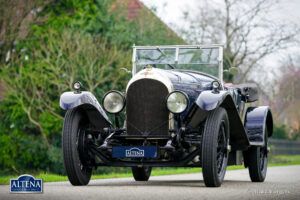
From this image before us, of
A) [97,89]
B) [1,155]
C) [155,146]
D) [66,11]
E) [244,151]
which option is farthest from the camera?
[66,11]

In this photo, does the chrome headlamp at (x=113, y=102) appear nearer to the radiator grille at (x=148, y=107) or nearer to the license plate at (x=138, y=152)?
the radiator grille at (x=148, y=107)

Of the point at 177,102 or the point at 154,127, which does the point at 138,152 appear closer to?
the point at 154,127

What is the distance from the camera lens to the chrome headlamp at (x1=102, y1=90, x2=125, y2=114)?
931 centimetres

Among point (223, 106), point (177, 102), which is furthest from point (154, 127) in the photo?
point (223, 106)

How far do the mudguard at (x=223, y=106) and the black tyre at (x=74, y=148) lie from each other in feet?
5.25

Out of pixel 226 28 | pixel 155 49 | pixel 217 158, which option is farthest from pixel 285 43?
pixel 217 158

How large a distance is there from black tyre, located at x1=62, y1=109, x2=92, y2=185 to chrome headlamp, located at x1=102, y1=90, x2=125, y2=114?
0.40m

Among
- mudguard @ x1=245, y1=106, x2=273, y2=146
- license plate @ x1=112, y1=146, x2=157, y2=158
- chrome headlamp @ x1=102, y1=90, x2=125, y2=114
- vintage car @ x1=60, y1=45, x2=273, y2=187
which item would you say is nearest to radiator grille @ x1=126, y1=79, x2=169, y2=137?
vintage car @ x1=60, y1=45, x2=273, y2=187

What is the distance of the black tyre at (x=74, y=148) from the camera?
8.84m

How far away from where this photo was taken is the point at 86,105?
933 centimetres

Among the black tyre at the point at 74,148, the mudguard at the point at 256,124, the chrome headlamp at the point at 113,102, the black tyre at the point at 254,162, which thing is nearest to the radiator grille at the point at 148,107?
the chrome headlamp at the point at 113,102

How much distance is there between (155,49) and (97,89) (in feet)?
29.7

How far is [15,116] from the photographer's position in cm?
2130

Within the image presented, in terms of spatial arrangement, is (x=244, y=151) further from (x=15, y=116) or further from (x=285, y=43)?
(x=285, y=43)
